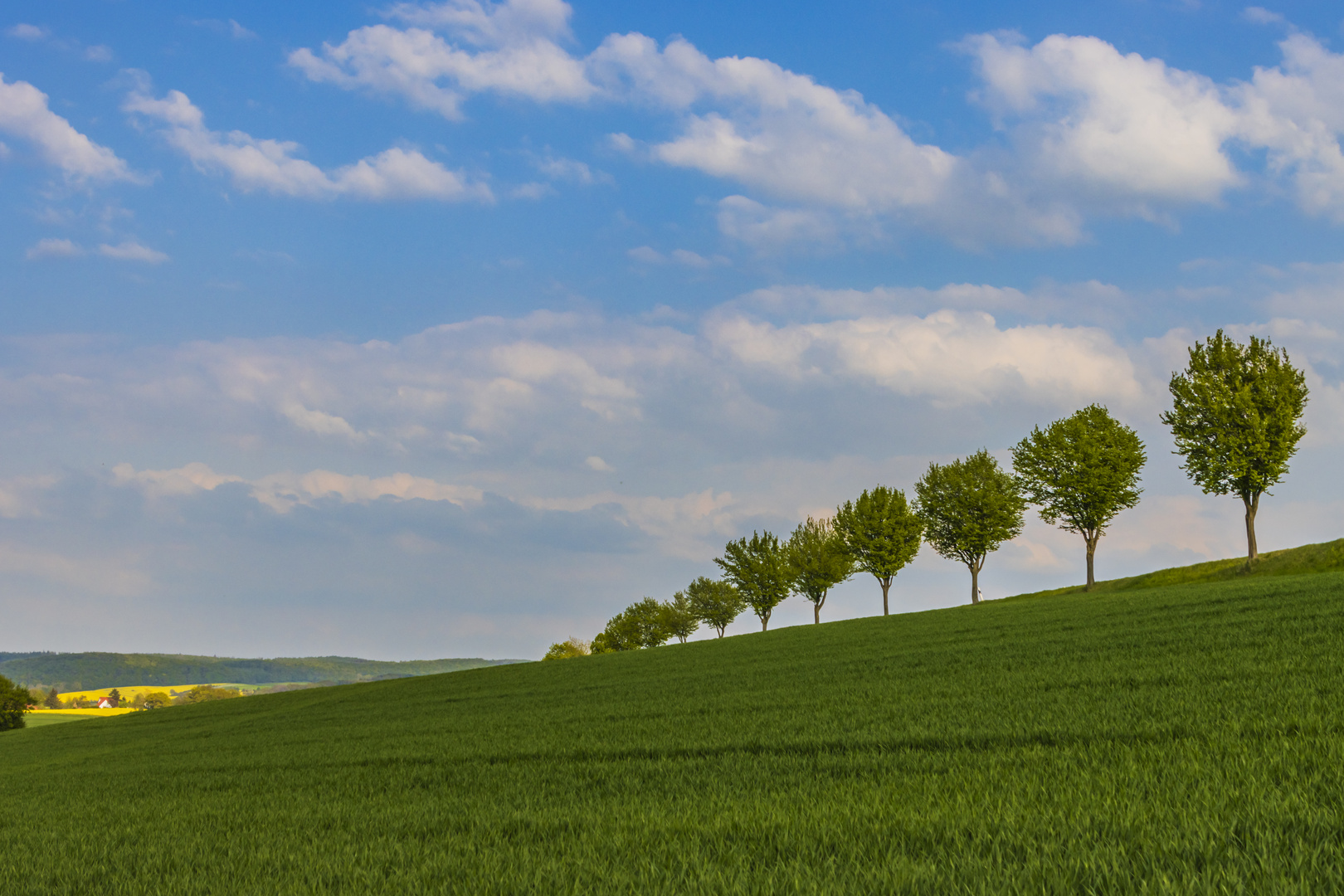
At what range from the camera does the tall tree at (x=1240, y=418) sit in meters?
52.6

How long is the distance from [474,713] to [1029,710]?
1711 cm

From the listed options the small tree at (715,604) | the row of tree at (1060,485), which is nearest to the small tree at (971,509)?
the row of tree at (1060,485)

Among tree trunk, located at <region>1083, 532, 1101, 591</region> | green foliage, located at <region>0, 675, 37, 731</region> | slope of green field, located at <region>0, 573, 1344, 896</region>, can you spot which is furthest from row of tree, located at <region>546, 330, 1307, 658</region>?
green foliage, located at <region>0, 675, 37, 731</region>

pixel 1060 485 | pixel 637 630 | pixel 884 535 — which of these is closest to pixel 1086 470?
pixel 1060 485

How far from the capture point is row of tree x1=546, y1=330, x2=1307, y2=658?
53438 millimetres

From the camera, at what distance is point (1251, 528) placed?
52812mm

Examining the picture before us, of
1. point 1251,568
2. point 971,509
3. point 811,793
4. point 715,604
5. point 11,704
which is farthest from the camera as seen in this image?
point 715,604

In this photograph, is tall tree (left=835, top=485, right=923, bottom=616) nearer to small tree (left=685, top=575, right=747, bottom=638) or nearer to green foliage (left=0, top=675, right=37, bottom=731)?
small tree (left=685, top=575, right=747, bottom=638)

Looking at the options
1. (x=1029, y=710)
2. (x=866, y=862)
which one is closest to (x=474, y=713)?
(x=1029, y=710)

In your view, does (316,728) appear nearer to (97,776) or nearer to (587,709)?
(97,776)

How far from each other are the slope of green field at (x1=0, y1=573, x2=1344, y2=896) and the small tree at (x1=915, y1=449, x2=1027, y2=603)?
48961mm

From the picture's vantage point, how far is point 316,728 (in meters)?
24.6

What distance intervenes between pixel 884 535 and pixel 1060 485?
16777mm

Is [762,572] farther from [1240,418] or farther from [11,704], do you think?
[11,704]
